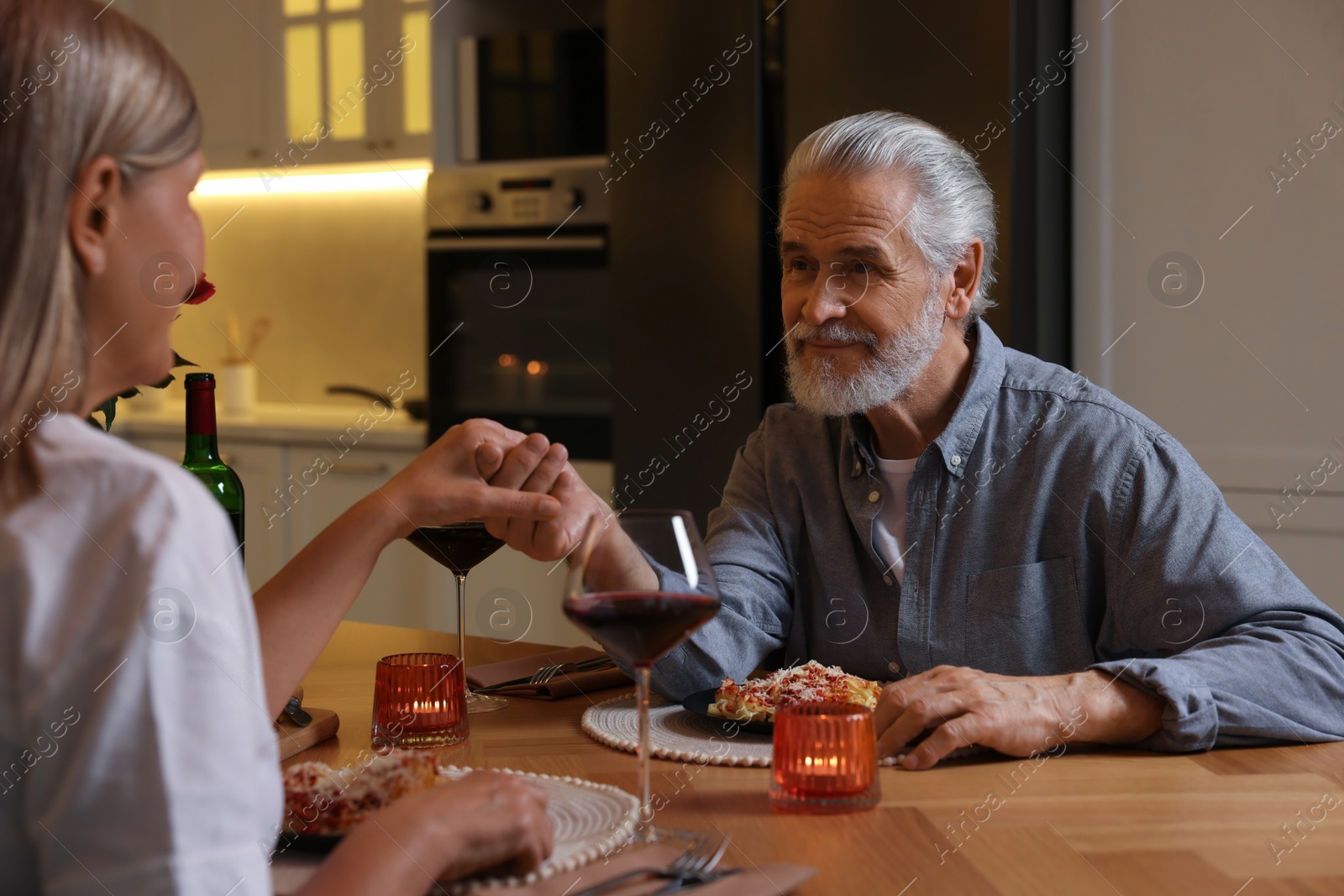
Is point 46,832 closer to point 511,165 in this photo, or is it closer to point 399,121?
point 511,165

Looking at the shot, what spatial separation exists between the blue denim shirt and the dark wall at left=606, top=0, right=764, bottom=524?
1.16 m

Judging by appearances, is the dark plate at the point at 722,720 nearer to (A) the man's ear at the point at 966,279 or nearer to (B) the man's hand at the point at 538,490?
(B) the man's hand at the point at 538,490

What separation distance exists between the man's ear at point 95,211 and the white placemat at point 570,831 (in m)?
0.36

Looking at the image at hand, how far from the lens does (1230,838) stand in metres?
0.86

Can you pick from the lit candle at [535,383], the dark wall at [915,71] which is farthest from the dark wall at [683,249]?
the lit candle at [535,383]

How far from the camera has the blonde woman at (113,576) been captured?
1.83 ft

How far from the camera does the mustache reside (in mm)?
1633

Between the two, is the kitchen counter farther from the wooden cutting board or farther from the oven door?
the wooden cutting board

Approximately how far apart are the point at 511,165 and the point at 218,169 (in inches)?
50.4

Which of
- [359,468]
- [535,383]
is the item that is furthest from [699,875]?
[359,468]

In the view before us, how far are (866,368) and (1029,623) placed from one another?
0.37 m

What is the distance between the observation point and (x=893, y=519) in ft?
5.32

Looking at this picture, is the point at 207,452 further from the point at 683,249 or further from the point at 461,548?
the point at 683,249

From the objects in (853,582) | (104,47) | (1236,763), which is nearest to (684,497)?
(853,582)
